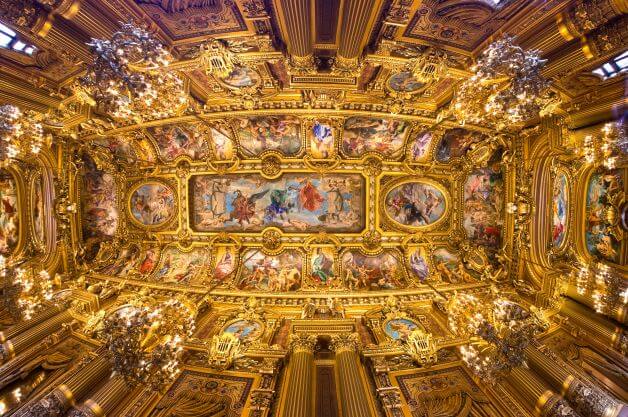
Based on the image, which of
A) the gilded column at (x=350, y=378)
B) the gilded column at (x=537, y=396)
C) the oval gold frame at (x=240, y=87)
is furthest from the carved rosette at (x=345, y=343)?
the oval gold frame at (x=240, y=87)

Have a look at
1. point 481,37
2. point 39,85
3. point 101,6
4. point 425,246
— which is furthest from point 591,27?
point 39,85

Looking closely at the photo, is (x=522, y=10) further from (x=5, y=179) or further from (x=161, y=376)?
(x=5, y=179)

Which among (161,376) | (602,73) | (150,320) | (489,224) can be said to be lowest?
(161,376)

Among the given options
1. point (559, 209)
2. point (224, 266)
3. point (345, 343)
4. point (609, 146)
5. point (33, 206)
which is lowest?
point (345, 343)

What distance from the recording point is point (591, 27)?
5.49m

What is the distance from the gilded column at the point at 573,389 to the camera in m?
5.64

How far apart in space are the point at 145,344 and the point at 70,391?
254cm

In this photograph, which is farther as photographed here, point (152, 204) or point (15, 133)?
point (152, 204)

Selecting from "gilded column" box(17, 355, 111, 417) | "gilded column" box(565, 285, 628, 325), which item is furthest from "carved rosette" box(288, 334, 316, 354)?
"gilded column" box(565, 285, 628, 325)

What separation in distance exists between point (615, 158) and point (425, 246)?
6608 millimetres

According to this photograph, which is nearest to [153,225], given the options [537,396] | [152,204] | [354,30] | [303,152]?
[152,204]

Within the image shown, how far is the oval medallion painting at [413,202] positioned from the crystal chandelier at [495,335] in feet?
17.4

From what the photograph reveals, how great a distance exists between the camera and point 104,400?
6.48 m

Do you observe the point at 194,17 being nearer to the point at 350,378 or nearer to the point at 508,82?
the point at 508,82
